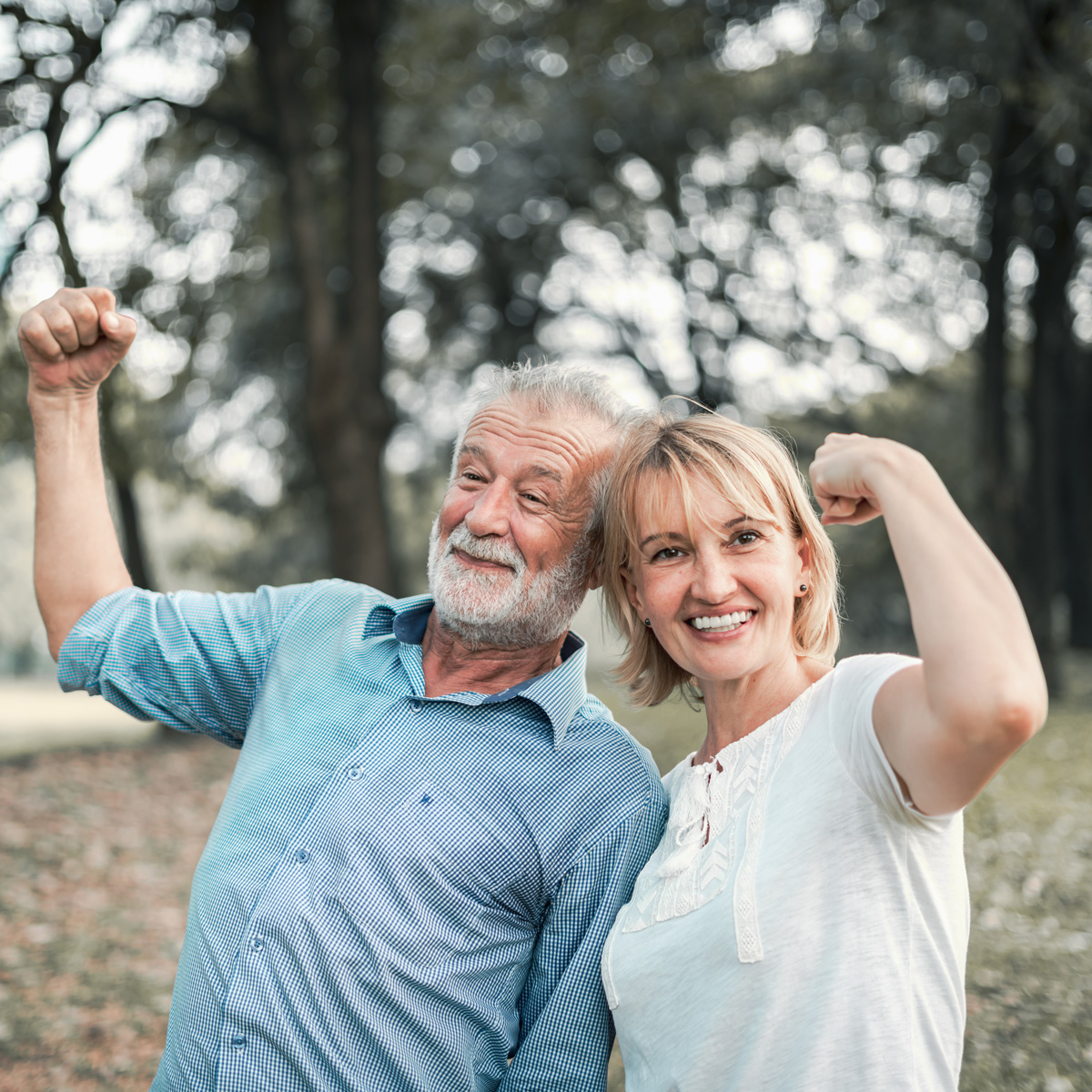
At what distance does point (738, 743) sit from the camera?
2002 mm

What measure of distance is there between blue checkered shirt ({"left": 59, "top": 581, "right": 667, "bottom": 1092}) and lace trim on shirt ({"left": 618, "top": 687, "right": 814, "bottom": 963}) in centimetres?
14

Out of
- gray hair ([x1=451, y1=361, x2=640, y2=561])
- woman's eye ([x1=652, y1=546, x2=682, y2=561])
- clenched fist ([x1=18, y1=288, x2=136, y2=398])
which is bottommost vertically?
woman's eye ([x1=652, y1=546, x2=682, y2=561])

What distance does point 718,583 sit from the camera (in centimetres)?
194

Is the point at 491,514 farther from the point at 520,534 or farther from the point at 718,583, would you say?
the point at 718,583

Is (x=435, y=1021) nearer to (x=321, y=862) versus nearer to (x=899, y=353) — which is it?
(x=321, y=862)

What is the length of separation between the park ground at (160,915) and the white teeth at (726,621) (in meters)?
2.52

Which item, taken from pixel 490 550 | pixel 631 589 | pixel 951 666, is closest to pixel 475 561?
pixel 490 550

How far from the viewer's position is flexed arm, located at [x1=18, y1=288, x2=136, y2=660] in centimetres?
219

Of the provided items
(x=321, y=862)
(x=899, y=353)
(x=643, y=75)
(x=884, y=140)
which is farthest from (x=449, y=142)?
(x=321, y=862)

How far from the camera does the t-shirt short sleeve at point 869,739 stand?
1528mm

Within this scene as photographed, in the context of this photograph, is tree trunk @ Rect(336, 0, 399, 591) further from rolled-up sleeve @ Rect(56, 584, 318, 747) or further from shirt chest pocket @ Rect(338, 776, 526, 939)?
shirt chest pocket @ Rect(338, 776, 526, 939)

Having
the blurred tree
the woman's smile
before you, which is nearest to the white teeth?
the woman's smile

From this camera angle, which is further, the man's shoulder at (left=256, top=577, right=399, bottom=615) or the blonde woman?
the man's shoulder at (left=256, top=577, right=399, bottom=615)

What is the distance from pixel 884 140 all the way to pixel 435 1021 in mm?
12974
